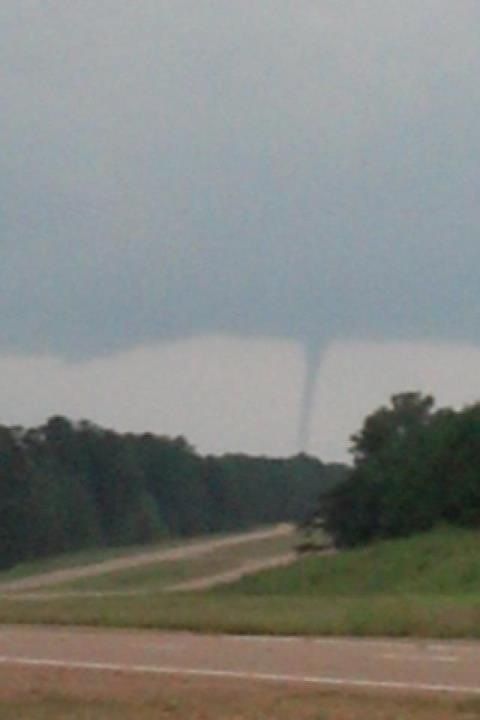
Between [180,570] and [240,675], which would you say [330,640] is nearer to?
[240,675]

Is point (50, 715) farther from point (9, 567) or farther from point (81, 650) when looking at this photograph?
point (9, 567)

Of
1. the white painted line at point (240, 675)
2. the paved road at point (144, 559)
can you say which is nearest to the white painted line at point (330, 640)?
the white painted line at point (240, 675)

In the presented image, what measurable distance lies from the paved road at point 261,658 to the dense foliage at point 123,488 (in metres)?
84.5

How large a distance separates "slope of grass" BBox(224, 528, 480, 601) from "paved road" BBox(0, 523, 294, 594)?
1115 centimetres

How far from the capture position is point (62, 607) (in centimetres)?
3784

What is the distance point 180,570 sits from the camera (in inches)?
3420

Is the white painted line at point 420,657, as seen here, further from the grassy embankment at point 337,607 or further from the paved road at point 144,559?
the paved road at point 144,559

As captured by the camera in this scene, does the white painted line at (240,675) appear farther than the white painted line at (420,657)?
No

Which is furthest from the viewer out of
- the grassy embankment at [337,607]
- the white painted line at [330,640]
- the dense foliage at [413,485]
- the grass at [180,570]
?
the grass at [180,570]

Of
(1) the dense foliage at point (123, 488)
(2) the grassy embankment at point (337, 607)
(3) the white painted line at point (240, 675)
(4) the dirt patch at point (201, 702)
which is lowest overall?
(4) the dirt patch at point (201, 702)

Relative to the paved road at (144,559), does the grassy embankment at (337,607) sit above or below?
below

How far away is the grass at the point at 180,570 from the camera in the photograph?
7594 cm

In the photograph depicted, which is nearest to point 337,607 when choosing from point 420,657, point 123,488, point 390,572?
point 420,657

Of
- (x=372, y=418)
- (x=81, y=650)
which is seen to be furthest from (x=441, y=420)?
(x=81, y=650)
